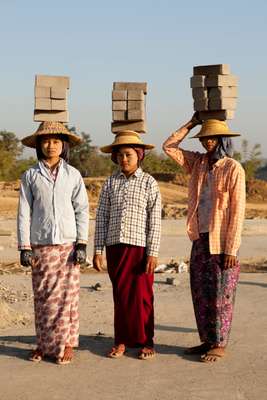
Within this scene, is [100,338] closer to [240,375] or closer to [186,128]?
[240,375]

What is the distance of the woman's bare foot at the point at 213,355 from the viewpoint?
5.27 meters

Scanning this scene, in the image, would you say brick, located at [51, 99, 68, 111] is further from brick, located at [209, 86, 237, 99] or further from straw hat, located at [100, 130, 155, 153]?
brick, located at [209, 86, 237, 99]

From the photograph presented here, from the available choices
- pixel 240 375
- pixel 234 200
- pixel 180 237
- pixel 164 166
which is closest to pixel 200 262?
pixel 234 200

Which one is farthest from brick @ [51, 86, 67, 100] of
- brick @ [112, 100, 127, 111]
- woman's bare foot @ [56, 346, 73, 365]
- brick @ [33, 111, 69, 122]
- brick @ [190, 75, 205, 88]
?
woman's bare foot @ [56, 346, 73, 365]

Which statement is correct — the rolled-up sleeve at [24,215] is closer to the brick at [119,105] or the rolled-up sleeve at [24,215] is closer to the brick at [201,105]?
the brick at [119,105]

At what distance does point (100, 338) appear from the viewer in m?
6.18

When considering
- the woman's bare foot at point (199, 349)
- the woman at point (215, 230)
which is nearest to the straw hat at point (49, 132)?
the woman at point (215, 230)

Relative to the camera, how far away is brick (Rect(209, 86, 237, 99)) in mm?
5650

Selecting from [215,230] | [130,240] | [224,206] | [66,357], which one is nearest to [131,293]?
[130,240]

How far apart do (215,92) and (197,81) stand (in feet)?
0.66

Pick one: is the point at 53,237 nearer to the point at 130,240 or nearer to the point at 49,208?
the point at 49,208

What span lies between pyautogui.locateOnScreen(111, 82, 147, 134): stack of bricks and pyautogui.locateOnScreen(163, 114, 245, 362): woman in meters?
0.84

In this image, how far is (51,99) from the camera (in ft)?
19.4

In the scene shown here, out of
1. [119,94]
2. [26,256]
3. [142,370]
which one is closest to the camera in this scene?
[142,370]
